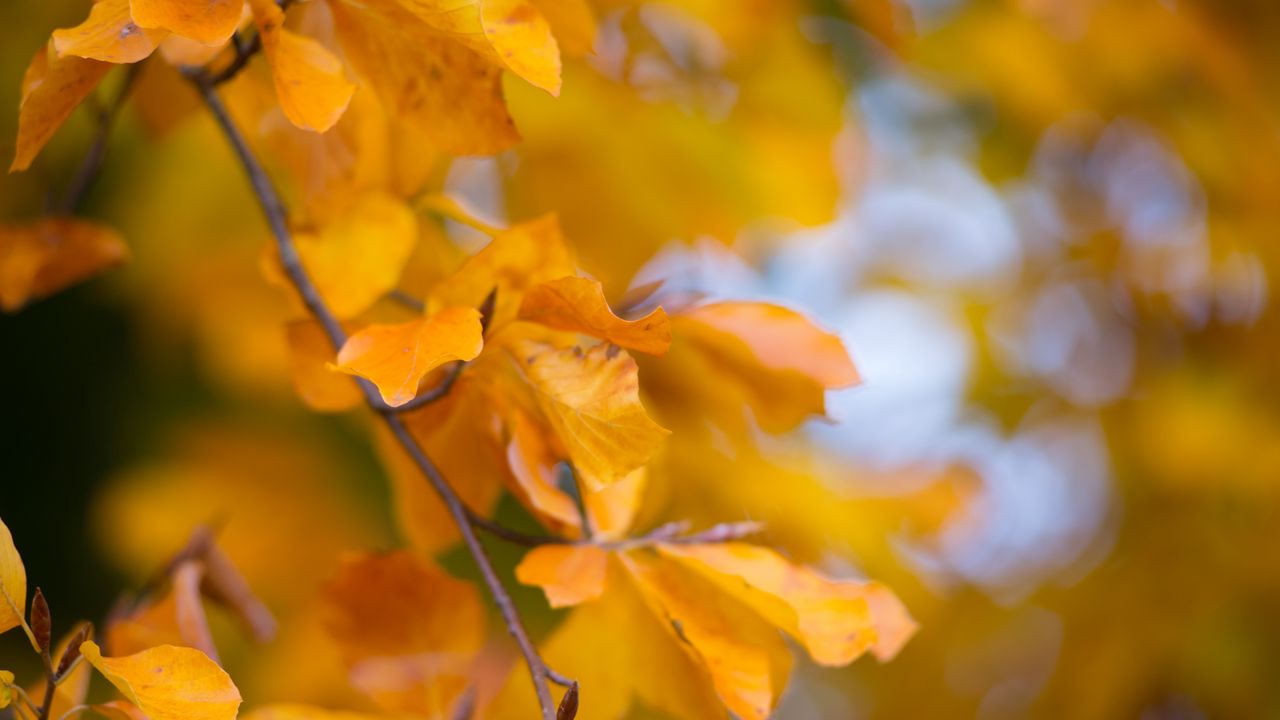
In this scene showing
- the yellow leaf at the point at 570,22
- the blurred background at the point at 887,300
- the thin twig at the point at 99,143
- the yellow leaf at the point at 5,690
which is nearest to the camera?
the yellow leaf at the point at 5,690

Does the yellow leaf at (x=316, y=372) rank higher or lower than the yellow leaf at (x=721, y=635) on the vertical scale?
higher

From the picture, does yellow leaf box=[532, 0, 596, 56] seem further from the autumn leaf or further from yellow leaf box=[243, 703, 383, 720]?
yellow leaf box=[243, 703, 383, 720]

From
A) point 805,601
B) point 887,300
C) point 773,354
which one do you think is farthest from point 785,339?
point 887,300

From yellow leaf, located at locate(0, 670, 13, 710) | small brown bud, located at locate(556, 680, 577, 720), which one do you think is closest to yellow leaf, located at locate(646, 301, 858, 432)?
small brown bud, located at locate(556, 680, 577, 720)

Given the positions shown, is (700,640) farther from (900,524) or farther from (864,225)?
(864,225)

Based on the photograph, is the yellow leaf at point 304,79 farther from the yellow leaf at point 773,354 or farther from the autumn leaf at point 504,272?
the yellow leaf at point 773,354

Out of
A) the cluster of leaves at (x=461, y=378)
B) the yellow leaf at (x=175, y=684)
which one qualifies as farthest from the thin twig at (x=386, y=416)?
the yellow leaf at (x=175, y=684)

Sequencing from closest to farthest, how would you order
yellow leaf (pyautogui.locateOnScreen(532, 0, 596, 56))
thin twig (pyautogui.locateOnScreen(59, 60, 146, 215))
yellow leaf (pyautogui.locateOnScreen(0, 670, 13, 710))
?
yellow leaf (pyautogui.locateOnScreen(0, 670, 13, 710)), yellow leaf (pyautogui.locateOnScreen(532, 0, 596, 56)), thin twig (pyautogui.locateOnScreen(59, 60, 146, 215))

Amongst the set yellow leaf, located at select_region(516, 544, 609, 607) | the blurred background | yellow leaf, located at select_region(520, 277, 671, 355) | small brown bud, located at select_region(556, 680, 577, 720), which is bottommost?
the blurred background
